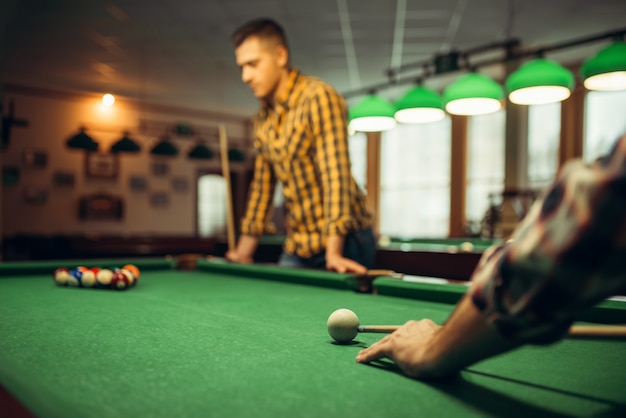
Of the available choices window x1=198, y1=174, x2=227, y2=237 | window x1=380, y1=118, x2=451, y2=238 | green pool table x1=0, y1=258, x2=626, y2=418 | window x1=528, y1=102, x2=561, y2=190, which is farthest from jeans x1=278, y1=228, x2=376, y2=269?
window x1=198, y1=174, x2=227, y2=237

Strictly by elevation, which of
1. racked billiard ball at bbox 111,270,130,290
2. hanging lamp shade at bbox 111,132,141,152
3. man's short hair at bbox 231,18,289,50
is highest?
man's short hair at bbox 231,18,289,50

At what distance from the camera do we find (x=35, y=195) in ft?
30.9

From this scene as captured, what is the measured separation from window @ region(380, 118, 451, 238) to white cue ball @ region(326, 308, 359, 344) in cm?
834

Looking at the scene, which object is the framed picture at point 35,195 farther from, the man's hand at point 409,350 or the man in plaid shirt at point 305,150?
the man's hand at point 409,350

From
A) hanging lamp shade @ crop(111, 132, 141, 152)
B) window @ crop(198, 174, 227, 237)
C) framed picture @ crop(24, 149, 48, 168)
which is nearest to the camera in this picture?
hanging lamp shade @ crop(111, 132, 141, 152)

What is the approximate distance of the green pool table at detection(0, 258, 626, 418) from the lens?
0.76 meters

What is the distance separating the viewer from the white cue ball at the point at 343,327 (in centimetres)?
120

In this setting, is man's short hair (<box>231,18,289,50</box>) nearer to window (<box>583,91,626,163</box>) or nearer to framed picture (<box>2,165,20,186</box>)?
window (<box>583,91,626,163</box>)

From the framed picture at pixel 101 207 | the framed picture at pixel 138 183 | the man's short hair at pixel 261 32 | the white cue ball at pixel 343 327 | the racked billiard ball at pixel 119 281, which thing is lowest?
the racked billiard ball at pixel 119 281

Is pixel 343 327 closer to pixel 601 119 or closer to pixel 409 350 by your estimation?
pixel 409 350

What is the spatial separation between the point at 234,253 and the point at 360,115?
2.56 m

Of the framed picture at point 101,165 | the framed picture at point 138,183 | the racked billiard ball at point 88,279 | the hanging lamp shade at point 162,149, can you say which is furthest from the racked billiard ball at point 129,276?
the framed picture at point 138,183

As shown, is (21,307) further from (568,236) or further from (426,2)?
(426,2)

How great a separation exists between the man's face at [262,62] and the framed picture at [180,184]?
859cm
